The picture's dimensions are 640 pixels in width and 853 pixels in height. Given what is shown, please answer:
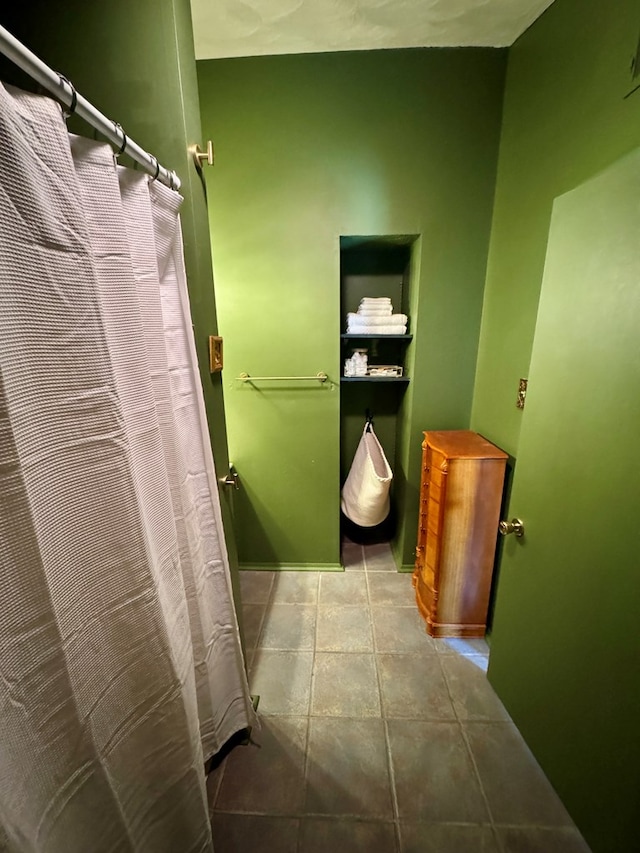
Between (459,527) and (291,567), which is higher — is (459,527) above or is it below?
above

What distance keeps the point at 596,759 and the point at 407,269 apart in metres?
2.24

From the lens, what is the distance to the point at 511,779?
109 cm

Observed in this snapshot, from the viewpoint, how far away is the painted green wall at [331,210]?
1516 millimetres

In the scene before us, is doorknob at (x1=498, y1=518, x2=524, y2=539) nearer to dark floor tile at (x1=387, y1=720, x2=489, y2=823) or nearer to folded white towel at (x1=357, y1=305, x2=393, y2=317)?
dark floor tile at (x1=387, y1=720, x2=489, y2=823)

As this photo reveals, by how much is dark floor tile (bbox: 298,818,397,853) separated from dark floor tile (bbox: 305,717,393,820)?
0.8 inches

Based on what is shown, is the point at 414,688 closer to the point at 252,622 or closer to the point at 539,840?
the point at 539,840

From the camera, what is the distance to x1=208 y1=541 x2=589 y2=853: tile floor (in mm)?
973

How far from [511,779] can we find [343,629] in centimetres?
82

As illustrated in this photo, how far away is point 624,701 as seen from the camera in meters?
0.79

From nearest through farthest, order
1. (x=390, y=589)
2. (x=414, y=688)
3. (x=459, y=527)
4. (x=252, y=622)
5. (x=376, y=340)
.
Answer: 1. (x=414, y=688)
2. (x=459, y=527)
3. (x=252, y=622)
4. (x=390, y=589)
5. (x=376, y=340)

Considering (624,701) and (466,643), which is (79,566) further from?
(466,643)

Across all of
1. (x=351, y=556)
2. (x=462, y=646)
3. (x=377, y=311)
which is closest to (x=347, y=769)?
(x=462, y=646)

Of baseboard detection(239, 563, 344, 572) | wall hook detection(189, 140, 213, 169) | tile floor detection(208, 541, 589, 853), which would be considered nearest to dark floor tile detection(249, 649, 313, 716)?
tile floor detection(208, 541, 589, 853)

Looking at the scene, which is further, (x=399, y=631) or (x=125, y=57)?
(x=399, y=631)
